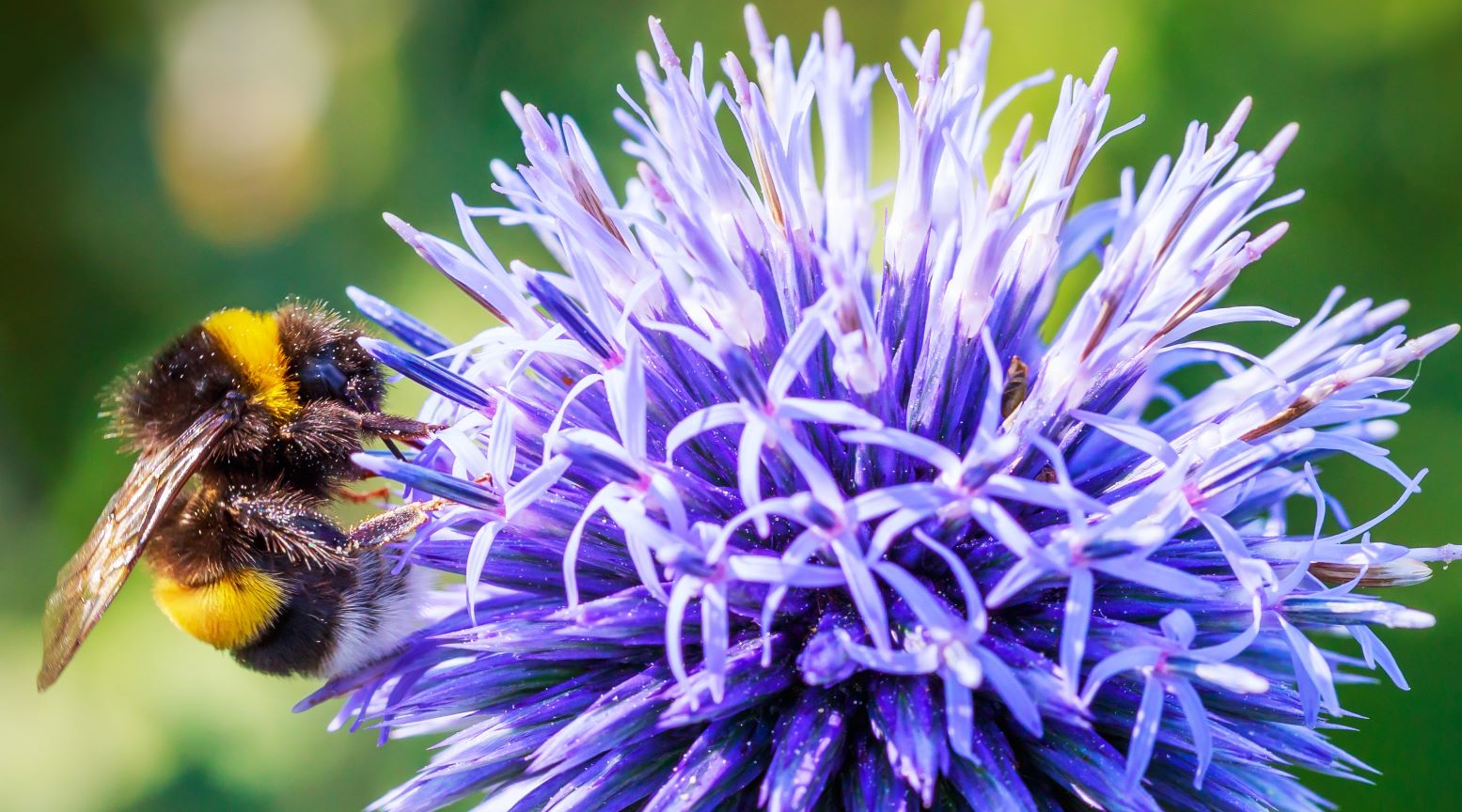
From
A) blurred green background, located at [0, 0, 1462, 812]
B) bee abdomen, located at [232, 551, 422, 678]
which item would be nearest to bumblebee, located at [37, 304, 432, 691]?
bee abdomen, located at [232, 551, 422, 678]

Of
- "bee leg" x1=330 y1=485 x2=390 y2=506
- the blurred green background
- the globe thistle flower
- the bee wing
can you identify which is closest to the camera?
the globe thistle flower

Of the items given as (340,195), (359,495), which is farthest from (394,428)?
(340,195)

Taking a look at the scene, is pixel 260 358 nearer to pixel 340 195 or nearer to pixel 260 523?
pixel 260 523

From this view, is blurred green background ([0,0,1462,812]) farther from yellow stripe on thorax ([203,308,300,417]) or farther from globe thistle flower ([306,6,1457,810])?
yellow stripe on thorax ([203,308,300,417])

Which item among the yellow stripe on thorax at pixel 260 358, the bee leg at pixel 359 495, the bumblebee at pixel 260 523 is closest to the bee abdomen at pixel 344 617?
the bumblebee at pixel 260 523

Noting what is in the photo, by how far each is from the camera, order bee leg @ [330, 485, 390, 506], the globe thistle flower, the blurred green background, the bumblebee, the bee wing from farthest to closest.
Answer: the blurred green background, bee leg @ [330, 485, 390, 506], the bumblebee, the bee wing, the globe thistle flower

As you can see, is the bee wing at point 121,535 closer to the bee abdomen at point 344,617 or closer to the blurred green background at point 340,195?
the bee abdomen at point 344,617
